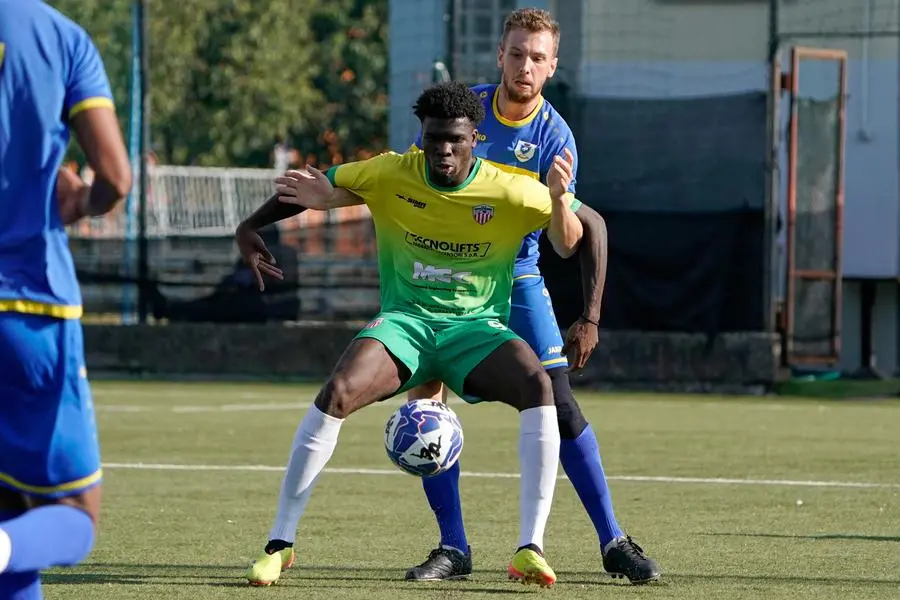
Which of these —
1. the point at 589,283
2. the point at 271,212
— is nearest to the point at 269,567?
the point at 271,212

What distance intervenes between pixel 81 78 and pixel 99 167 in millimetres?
234

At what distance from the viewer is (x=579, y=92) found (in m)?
18.9

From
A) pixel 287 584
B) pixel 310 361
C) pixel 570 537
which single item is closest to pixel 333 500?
pixel 570 537

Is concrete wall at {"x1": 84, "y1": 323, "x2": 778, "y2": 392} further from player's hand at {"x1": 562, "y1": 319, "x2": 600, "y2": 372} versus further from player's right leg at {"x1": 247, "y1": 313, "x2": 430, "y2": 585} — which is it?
player's right leg at {"x1": 247, "y1": 313, "x2": 430, "y2": 585}

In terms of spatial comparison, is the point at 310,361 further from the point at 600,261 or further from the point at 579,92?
the point at 600,261

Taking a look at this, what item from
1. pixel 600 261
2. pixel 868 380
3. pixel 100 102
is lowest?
pixel 868 380

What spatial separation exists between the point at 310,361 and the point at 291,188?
12.2 m

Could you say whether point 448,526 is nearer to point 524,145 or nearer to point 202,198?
point 524,145

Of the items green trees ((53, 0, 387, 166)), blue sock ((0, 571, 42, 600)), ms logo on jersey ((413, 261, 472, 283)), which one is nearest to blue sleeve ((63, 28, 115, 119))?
blue sock ((0, 571, 42, 600))

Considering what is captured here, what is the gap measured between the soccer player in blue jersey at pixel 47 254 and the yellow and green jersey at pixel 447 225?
2518 millimetres

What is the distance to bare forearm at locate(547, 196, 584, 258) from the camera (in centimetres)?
715

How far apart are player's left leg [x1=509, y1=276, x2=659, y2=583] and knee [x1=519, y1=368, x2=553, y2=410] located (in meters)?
0.38

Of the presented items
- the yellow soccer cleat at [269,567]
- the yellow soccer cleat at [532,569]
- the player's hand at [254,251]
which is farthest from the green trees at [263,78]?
the yellow soccer cleat at [532,569]

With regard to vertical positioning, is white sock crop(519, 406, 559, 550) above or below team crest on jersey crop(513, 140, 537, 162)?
below
